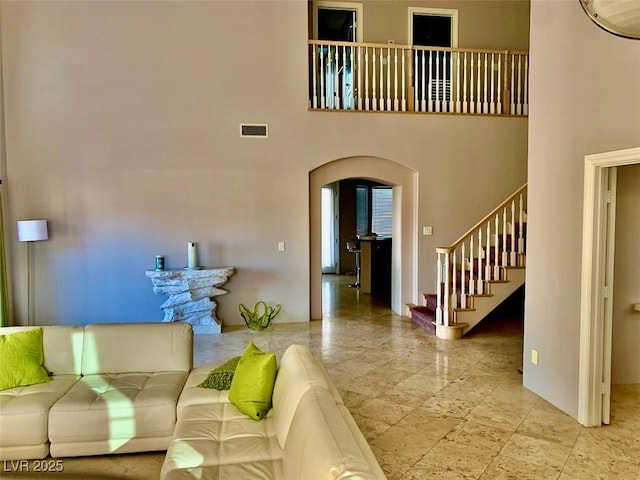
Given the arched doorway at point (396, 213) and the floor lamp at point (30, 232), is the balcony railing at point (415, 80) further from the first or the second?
the floor lamp at point (30, 232)

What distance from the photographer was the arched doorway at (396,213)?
666 cm

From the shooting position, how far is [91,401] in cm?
279

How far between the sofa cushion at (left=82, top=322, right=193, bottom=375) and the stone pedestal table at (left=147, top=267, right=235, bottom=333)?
2.43m

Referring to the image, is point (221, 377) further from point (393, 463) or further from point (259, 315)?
point (259, 315)

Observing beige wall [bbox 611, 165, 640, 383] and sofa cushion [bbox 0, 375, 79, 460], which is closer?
sofa cushion [bbox 0, 375, 79, 460]

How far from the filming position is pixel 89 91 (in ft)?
19.8

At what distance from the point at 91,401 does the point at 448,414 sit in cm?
264

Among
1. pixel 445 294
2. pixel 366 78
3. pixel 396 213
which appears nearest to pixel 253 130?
pixel 366 78

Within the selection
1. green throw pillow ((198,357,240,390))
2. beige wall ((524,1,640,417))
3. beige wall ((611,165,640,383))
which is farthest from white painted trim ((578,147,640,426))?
green throw pillow ((198,357,240,390))

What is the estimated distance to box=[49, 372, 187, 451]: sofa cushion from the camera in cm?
271

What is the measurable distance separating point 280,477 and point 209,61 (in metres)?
5.74

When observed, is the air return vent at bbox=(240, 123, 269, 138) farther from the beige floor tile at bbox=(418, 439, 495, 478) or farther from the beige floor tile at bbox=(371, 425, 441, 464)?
the beige floor tile at bbox=(418, 439, 495, 478)

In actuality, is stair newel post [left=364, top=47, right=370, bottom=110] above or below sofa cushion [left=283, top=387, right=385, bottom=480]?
above

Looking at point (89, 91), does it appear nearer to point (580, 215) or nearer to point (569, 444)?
point (580, 215)
